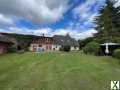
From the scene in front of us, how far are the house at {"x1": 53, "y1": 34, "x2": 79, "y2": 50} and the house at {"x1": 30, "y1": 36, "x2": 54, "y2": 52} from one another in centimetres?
265

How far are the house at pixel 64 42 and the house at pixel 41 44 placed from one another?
265cm

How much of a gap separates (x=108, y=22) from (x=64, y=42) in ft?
74.4

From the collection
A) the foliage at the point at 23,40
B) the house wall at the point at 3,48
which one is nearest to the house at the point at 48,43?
the foliage at the point at 23,40

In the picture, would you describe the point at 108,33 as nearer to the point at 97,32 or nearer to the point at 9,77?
the point at 97,32

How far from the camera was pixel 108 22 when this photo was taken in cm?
4922

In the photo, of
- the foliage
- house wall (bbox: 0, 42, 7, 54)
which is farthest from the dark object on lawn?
the foliage

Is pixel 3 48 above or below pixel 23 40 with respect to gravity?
below

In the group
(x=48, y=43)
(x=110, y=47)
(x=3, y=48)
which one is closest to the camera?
(x=110, y=47)

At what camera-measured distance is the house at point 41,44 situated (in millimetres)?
58034

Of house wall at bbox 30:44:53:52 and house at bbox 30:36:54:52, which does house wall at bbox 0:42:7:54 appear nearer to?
house wall at bbox 30:44:53:52

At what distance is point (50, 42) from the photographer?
61969mm

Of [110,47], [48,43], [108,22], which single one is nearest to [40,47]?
[48,43]

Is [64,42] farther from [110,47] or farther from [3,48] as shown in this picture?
[110,47]

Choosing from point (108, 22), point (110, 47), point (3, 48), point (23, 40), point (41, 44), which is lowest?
point (3, 48)
